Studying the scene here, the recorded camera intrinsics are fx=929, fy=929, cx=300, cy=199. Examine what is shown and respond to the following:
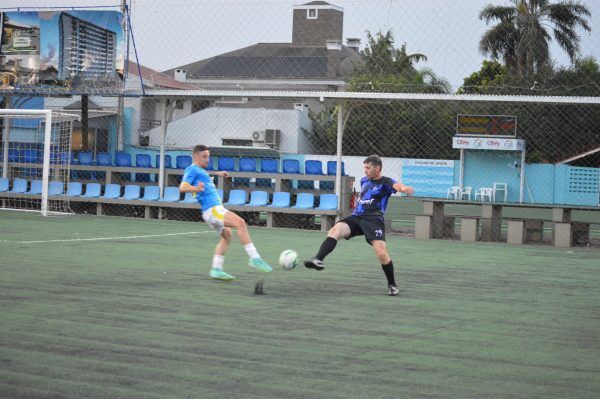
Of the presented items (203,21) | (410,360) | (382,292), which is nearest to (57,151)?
(203,21)

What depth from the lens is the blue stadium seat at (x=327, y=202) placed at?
915 inches

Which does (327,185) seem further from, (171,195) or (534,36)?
(534,36)

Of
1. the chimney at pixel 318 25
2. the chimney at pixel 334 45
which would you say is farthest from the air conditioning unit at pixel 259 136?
the chimney at pixel 318 25

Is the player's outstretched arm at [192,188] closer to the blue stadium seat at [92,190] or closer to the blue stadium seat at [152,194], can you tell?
the blue stadium seat at [152,194]

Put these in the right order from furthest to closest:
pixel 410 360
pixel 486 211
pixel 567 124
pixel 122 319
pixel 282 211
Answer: pixel 567 124, pixel 282 211, pixel 486 211, pixel 122 319, pixel 410 360

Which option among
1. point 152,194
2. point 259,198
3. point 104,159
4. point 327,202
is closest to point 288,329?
point 327,202

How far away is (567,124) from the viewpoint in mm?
37812

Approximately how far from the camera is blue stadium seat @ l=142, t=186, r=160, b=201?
2539 cm

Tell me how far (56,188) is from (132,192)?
2365 millimetres

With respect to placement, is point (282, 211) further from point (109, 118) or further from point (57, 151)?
point (109, 118)

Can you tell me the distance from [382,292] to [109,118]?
2921 centimetres

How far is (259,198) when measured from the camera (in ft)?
79.9

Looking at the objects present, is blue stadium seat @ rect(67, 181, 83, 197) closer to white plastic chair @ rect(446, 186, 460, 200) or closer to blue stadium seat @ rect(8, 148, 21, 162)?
blue stadium seat @ rect(8, 148, 21, 162)

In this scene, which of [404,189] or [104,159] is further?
[104,159]
